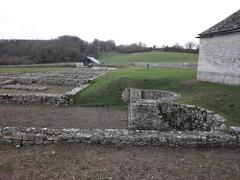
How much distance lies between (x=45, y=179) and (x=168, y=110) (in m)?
7.61

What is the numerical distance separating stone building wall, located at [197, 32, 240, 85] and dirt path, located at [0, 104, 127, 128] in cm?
652

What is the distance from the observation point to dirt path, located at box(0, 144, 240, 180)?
19.8 ft

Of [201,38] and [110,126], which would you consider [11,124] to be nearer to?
[110,126]

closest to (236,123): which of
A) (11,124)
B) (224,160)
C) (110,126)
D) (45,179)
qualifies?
(224,160)

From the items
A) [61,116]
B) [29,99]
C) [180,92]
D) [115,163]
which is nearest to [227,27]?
[180,92]

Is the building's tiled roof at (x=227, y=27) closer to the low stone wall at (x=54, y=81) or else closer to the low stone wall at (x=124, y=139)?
the low stone wall at (x=124, y=139)

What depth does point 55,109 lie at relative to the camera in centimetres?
1647

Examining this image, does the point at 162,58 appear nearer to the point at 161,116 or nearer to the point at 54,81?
the point at 54,81

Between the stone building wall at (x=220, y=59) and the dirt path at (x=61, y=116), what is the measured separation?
6.52 meters

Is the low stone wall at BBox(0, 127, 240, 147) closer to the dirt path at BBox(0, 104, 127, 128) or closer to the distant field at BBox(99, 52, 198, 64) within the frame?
the dirt path at BBox(0, 104, 127, 128)

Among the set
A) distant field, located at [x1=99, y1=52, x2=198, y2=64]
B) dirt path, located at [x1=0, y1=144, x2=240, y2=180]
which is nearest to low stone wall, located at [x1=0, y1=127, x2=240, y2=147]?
dirt path, located at [x1=0, y1=144, x2=240, y2=180]

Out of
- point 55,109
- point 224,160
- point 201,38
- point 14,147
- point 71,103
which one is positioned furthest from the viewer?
point 201,38

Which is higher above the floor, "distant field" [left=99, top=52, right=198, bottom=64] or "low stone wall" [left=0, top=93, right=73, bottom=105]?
"distant field" [left=99, top=52, right=198, bottom=64]

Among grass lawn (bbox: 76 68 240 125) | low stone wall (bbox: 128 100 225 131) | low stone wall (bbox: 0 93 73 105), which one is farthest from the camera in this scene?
low stone wall (bbox: 0 93 73 105)
